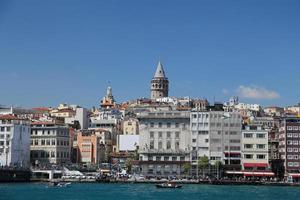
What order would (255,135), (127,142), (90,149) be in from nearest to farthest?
1. (255,135)
2. (90,149)
3. (127,142)

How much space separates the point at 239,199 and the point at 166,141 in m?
29.2

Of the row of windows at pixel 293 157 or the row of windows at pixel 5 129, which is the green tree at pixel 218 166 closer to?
the row of windows at pixel 293 157

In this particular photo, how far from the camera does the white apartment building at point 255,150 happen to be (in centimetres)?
7725

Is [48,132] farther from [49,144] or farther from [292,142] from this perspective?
[292,142]

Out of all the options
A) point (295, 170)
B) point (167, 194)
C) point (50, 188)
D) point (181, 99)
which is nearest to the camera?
point (167, 194)

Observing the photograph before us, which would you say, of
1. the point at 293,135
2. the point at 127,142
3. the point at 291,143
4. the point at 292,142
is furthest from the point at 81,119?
the point at 293,135

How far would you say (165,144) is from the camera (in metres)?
80.6

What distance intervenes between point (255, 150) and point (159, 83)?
188ft

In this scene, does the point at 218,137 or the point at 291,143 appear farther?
the point at 218,137

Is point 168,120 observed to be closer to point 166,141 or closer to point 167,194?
point 166,141

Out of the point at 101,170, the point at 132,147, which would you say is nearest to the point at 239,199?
the point at 101,170

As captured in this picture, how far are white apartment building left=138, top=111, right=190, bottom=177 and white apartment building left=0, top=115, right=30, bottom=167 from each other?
13.5 meters

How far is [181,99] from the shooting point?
12669 centimetres

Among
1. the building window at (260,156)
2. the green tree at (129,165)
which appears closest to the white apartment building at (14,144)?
the green tree at (129,165)
